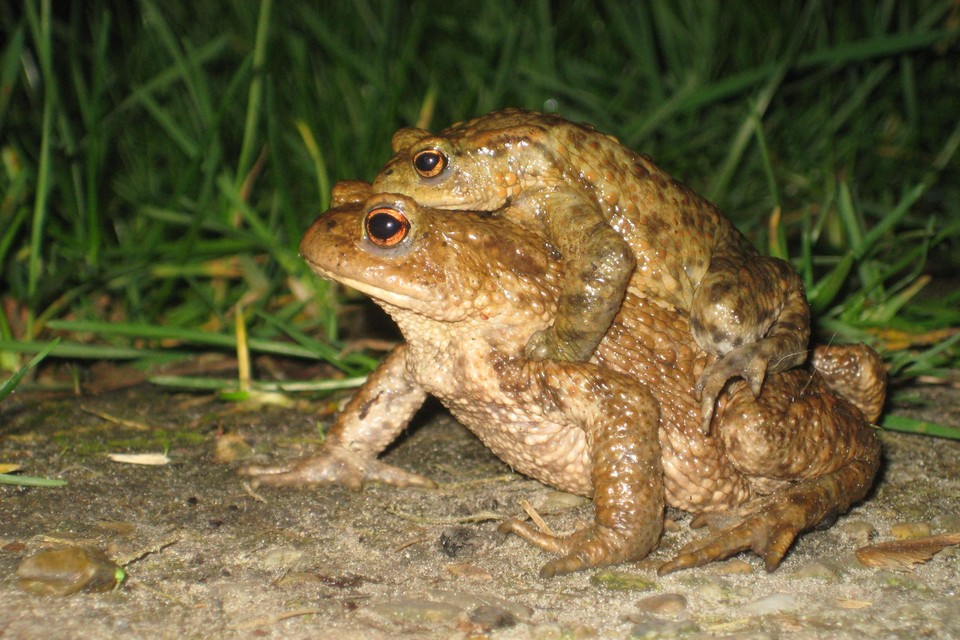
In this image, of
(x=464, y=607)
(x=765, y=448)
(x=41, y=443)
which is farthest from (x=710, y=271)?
(x=41, y=443)

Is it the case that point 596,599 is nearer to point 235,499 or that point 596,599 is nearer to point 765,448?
point 765,448

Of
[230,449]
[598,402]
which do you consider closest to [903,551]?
[598,402]

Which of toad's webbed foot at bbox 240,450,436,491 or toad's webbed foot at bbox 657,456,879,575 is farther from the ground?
toad's webbed foot at bbox 657,456,879,575

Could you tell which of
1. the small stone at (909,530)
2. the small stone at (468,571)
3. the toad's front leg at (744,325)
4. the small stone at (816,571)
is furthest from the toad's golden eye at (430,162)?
the small stone at (909,530)

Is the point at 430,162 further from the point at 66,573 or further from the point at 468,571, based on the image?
the point at 66,573

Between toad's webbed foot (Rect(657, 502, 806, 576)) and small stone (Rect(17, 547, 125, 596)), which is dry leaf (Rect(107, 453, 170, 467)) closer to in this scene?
small stone (Rect(17, 547, 125, 596))

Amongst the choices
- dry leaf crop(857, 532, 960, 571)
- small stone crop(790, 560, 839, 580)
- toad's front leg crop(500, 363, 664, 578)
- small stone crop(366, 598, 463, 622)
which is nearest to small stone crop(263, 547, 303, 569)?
small stone crop(366, 598, 463, 622)

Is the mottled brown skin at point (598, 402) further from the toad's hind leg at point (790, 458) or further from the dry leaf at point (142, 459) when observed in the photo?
the dry leaf at point (142, 459)
